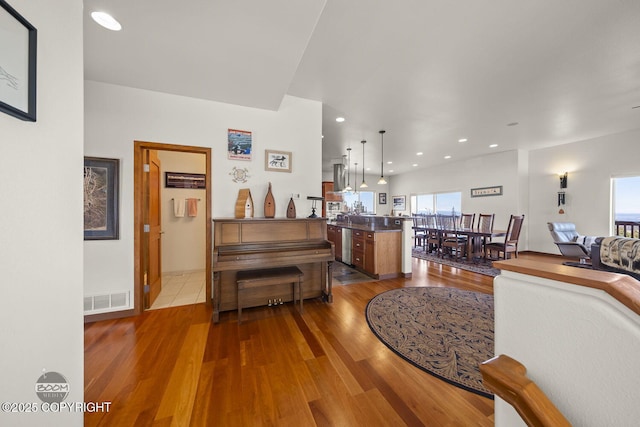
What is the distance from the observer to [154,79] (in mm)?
2424

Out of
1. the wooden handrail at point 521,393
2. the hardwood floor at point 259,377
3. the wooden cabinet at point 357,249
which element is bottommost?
the hardwood floor at point 259,377

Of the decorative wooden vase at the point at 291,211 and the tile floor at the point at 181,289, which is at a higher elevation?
the decorative wooden vase at the point at 291,211

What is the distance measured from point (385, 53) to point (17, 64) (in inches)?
103

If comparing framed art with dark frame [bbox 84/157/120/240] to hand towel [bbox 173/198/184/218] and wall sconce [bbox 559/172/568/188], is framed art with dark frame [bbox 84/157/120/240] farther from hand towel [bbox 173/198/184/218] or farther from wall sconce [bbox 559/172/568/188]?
wall sconce [bbox 559/172/568/188]

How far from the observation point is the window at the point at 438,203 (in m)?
7.91

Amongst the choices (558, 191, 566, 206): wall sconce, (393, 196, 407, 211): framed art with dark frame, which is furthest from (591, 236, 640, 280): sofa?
(393, 196, 407, 211): framed art with dark frame

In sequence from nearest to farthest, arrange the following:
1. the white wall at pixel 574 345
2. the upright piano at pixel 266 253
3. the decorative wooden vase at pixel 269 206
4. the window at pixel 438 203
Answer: the white wall at pixel 574 345 → the upright piano at pixel 266 253 → the decorative wooden vase at pixel 269 206 → the window at pixel 438 203

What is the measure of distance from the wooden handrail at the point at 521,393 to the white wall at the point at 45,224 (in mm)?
1490

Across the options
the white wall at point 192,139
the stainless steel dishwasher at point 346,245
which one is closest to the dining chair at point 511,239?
the stainless steel dishwasher at point 346,245

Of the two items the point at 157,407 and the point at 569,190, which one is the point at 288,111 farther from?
the point at 569,190

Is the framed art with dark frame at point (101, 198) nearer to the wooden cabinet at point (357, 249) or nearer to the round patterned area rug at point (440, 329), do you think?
the round patterned area rug at point (440, 329)

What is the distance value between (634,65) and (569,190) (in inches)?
172

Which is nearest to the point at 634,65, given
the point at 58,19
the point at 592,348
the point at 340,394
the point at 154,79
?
the point at 592,348

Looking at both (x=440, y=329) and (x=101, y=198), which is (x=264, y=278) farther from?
(x=101, y=198)
